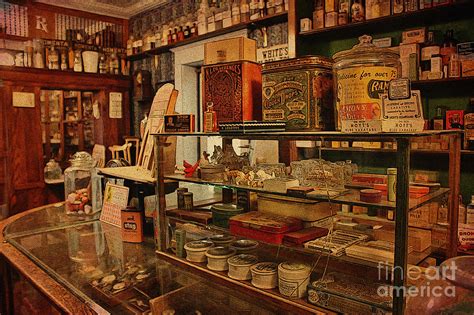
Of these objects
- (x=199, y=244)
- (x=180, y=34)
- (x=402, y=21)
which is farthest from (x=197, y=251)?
(x=180, y=34)

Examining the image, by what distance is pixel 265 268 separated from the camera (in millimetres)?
1270

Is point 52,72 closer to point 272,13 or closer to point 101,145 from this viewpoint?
point 101,145

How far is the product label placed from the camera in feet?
3.26

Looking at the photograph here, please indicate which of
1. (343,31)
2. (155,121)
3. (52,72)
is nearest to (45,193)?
(52,72)

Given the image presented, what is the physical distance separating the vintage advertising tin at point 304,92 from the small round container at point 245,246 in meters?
0.51

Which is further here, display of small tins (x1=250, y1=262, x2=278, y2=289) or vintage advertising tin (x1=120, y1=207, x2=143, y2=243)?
vintage advertising tin (x1=120, y1=207, x2=143, y2=243)

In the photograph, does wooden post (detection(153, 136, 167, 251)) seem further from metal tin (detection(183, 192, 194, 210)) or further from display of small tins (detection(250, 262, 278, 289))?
display of small tins (detection(250, 262, 278, 289))

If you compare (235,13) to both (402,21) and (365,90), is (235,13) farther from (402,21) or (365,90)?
(365,90)

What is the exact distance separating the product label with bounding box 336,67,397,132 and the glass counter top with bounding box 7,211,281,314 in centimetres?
63

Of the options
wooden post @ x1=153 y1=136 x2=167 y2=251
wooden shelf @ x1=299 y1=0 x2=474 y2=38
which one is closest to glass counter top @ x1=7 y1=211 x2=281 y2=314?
wooden post @ x1=153 y1=136 x2=167 y2=251

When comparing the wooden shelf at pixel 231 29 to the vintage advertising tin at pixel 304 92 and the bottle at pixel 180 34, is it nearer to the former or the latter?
the bottle at pixel 180 34

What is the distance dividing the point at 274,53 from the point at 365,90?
8.47ft

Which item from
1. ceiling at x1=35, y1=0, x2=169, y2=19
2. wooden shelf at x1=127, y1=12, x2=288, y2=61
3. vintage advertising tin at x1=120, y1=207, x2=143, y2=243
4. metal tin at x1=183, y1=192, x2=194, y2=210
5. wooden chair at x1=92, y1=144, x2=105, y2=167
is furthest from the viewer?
wooden chair at x1=92, y1=144, x2=105, y2=167

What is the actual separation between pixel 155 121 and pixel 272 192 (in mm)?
1011
